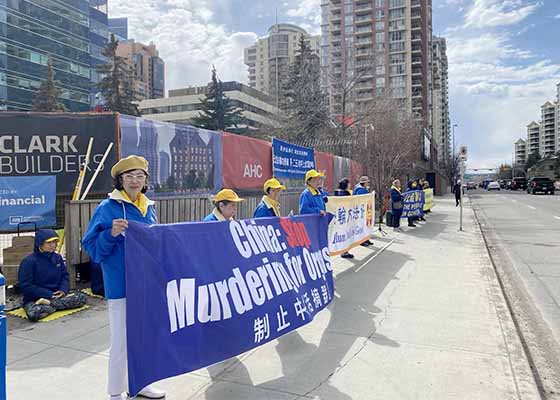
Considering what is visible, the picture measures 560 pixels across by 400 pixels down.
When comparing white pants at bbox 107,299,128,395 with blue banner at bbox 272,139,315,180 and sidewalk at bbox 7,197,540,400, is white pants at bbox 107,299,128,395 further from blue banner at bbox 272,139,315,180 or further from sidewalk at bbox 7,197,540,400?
blue banner at bbox 272,139,315,180

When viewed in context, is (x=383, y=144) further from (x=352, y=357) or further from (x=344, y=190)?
(x=352, y=357)

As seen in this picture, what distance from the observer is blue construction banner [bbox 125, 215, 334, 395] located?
9.15ft

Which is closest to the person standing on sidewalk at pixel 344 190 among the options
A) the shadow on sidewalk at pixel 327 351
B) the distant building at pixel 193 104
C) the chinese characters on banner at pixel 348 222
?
the chinese characters on banner at pixel 348 222

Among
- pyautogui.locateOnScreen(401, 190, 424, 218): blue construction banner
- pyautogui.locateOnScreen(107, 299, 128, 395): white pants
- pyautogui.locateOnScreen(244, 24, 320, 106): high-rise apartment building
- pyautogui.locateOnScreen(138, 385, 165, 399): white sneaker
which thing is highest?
pyautogui.locateOnScreen(244, 24, 320, 106): high-rise apartment building

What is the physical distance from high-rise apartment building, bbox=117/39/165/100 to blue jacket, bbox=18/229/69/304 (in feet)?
384

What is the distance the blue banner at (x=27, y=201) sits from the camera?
5988 mm

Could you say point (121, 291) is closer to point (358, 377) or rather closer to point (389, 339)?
point (358, 377)

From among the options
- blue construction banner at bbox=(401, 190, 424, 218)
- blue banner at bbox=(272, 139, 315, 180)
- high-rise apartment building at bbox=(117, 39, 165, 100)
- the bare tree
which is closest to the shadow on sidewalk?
blue banner at bbox=(272, 139, 315, 180)

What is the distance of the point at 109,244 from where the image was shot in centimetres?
282

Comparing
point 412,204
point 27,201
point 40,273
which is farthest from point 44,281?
point 412,204

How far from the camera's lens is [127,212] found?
3.02 metres

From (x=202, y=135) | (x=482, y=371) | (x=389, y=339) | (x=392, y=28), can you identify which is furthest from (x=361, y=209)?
(x=392, y=28)

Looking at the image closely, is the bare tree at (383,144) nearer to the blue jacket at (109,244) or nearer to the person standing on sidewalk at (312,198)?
the person standing on sidewalk at (312,198)

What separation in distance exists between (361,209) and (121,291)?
7640mm
